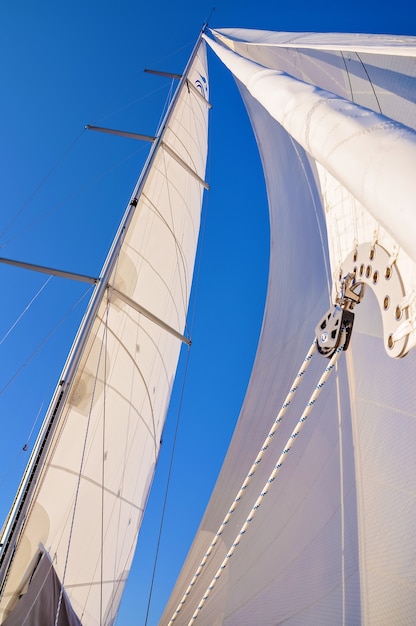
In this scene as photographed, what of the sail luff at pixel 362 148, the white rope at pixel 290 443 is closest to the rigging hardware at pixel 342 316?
the white rope at pixel 290 443

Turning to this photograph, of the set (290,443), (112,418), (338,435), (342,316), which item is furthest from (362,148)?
(112,418)

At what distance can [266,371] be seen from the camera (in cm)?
401

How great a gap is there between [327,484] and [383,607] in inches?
28.2

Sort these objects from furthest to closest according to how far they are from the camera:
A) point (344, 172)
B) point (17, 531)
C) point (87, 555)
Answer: point (87, 555) → point (17, 531) → point (344, 172)

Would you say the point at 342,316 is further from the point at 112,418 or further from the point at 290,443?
the point at 112,418

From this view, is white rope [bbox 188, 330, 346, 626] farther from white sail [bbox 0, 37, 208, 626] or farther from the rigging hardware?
white sail [bbox 0, 37, 208, 626]

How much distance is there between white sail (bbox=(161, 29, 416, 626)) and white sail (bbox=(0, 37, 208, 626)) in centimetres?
95

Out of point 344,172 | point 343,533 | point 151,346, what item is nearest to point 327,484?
point 343,533

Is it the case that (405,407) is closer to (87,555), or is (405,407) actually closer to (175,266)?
(87,555)

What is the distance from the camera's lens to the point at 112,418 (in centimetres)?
454

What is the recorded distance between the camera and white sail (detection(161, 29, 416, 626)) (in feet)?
4.40

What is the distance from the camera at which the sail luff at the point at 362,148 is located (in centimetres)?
77

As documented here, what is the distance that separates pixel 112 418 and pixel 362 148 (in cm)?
404

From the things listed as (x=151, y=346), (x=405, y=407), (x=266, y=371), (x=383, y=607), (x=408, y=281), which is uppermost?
(x=151, y=346)
